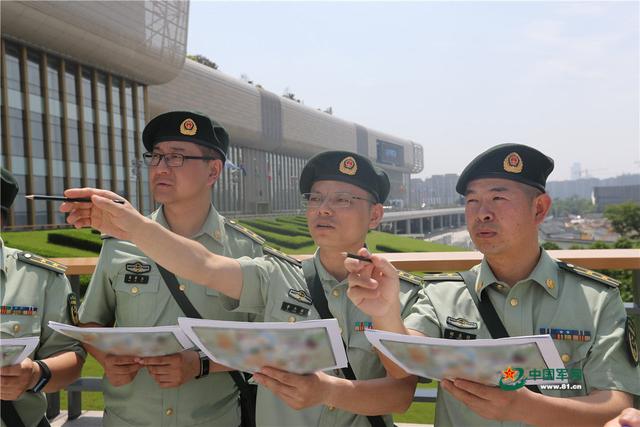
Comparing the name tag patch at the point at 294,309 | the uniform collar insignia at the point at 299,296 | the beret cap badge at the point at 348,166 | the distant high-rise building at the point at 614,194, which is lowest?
the name tag patch at the point at 294,309

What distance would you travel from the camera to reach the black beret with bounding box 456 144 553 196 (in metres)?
2.10

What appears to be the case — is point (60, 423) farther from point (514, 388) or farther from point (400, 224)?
point (400, 224)

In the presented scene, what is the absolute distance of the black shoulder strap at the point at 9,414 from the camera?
7.34 feet

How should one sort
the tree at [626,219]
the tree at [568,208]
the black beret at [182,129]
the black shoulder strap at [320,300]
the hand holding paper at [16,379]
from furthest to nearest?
1. the tree at [568,208]
2. the tree at [626,219]
3. the black beret at [182,129]
4. the black shoulder strap at [320,300]
5. the hand holding paper at [16,379]

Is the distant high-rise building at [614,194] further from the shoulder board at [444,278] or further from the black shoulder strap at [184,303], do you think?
the black shoulder strap at [184,303]

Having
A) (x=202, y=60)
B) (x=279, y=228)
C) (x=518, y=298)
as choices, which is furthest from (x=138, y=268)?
(x=202, y=60)

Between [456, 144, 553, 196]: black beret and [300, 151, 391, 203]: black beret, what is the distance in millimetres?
437

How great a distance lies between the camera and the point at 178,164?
103 inches

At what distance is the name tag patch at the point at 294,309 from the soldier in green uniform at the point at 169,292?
33 centimetres

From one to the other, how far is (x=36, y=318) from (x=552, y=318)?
216 cm

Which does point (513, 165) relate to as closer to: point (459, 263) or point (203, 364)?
point (459, 263)

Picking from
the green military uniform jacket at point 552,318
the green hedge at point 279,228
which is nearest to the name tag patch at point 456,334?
the green military uniform jacket at point 552,318

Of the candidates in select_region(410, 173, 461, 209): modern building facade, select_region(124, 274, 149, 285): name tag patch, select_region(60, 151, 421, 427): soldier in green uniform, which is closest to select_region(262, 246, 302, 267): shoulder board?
select_region(60, 151, 421, 427): soldier in green uniform

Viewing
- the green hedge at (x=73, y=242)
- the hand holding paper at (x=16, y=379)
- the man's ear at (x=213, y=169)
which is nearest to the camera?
the hand holding paper at (x=16, y=379)
